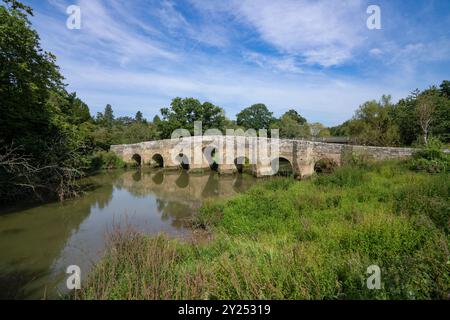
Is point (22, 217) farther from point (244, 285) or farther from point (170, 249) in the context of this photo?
point (244, 285)

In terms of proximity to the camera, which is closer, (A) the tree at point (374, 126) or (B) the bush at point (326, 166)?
(B) the bush at point (326, 166)

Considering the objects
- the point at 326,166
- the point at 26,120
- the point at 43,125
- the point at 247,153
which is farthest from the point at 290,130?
the point at 26,120

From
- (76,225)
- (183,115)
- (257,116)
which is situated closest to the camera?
(76,225)

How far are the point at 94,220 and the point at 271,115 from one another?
43.8 metres

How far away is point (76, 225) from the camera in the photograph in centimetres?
775

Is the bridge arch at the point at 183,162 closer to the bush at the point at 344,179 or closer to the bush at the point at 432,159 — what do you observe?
the bush at the point at 344,179

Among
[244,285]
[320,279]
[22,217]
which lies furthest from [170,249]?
[22,217]

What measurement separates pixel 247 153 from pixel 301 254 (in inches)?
541

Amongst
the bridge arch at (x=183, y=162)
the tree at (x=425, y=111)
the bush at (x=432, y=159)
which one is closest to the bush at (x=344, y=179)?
the bush at (x=432, y=159)

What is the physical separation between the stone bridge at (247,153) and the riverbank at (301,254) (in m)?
5.23

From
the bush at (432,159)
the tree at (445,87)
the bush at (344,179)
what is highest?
the tree at (445,87)

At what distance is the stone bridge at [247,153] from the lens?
1236 centimetres

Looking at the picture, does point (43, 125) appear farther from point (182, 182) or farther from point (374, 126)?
point (374, 126)

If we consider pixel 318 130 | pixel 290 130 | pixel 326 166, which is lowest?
pixel 326 166
